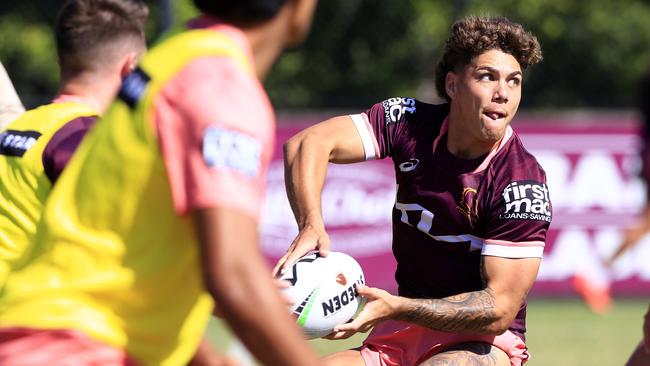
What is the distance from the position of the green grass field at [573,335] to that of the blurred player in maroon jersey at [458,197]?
4.30m

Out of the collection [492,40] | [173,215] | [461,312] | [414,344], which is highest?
[173,215]

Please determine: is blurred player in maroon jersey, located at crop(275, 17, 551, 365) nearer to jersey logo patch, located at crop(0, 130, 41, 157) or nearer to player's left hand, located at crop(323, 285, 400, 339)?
player's left hand, located at crop(323, 285, 400, 339)

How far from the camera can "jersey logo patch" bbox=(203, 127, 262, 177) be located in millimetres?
2465

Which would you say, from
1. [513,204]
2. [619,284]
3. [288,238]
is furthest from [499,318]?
[619,284]

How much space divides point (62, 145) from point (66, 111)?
22 centimetres

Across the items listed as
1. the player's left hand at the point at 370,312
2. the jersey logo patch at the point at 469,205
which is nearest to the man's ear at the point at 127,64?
the player's left hand at the point at 370,312

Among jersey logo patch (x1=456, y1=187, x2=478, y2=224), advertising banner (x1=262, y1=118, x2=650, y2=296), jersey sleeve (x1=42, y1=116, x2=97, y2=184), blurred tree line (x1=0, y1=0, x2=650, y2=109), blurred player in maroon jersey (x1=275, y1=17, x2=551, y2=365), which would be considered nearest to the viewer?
jersey sleeve (x1=42, y1=116, x2=97, y2=184)

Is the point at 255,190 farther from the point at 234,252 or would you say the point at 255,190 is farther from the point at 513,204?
the point at 513,204


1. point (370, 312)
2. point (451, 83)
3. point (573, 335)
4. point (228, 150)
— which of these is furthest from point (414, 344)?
point (573, 335)

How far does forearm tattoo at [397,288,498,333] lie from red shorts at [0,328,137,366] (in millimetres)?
2152

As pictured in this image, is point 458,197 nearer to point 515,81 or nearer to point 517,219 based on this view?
point 517,219

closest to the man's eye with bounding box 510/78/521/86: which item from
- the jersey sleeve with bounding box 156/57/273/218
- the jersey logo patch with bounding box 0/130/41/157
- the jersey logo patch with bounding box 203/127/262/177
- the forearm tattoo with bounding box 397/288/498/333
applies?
the forearm tattoo with bounding box 397/288/498/333

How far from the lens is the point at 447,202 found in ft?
16.5

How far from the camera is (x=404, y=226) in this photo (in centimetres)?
522
